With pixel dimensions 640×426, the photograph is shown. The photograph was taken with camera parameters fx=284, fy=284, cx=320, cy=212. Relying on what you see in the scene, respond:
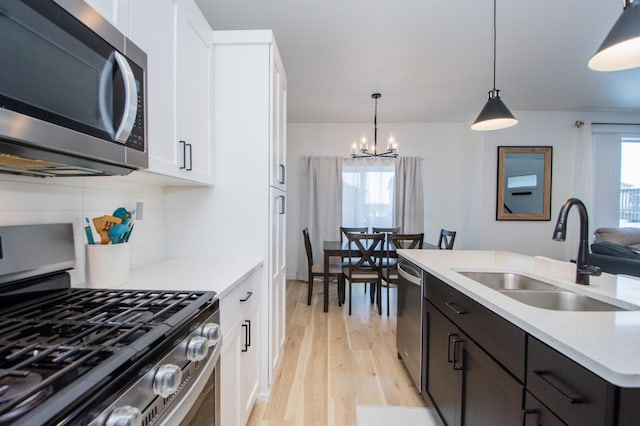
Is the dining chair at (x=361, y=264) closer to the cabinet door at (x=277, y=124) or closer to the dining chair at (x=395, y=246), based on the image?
the dining chair at (x=395, y=246)

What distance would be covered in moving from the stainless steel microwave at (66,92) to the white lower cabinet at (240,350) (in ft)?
2.28

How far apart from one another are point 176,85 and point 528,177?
495 cm

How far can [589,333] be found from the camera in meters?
0.76

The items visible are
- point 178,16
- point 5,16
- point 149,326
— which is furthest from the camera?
point 178,16

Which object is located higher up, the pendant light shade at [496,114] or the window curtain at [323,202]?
the pendant light shade at [496,114]

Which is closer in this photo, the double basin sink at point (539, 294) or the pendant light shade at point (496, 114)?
the double basin sink at point (539, 294)

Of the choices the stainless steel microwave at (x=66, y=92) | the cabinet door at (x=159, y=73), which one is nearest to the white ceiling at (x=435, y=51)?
the cabinet door at (x=159, y=73)

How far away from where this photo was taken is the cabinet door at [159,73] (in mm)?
1089

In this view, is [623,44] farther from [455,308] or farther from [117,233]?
[117,233]

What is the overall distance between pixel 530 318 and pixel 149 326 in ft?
3.53

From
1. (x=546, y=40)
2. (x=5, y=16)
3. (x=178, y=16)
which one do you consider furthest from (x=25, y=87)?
(x=546, y=40)

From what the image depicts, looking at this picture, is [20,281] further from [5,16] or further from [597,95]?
[597,95]

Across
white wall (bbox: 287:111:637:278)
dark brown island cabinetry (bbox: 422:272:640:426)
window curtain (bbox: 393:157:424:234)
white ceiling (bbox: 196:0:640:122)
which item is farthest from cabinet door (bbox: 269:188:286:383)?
window curtain (bbox: 393:157:424:234)

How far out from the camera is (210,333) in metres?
0.93
